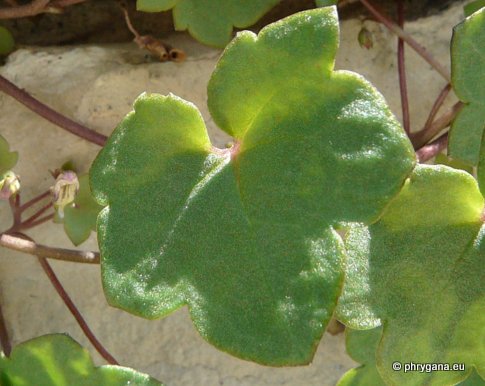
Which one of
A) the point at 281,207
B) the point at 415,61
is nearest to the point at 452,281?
the point at 281,207

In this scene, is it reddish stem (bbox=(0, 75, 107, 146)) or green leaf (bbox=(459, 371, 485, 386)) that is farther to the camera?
reddish stem (bbox=(0, 75, 107, 146))

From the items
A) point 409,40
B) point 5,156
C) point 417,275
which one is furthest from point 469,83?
point 5,156

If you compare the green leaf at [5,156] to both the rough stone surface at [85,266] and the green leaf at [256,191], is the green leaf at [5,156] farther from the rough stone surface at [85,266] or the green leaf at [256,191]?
the green leaf at [256,191]

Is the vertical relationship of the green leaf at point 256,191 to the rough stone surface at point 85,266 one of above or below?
above

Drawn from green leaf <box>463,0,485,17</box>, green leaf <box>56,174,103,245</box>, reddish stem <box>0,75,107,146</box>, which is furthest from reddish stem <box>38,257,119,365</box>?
green leaf <box>463,0,485,17</box>

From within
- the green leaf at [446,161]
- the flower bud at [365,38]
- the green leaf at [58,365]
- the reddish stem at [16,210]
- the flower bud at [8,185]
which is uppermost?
the flower bud at [365,38]

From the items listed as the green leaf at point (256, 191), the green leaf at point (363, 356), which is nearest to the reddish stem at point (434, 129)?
the green leaf at point (363, 356)

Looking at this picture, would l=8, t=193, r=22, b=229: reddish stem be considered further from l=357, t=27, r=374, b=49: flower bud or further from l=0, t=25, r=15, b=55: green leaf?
l=357, t=27, r=374, b=49: flower bud

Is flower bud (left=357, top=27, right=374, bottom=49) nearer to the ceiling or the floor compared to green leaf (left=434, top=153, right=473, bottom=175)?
nearer to the ceiling
